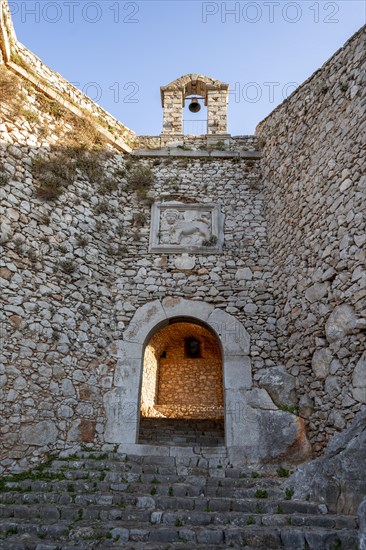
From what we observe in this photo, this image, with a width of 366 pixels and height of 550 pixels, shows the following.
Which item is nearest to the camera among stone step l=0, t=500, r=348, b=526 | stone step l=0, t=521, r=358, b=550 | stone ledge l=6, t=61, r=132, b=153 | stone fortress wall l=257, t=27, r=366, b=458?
stone step l=0, t=521, r=358, b=550

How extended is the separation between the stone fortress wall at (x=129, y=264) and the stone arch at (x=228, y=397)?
0.16 m

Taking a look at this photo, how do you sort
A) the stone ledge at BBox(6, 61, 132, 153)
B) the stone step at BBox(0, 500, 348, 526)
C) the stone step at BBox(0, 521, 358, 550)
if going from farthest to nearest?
the stone ledge at BBox(6, 61, 132, 153), the stone step at BBox(0, 500, 348, 526), the stone step at BBox(0, 521, 358, 550)

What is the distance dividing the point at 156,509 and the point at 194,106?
7993 mm

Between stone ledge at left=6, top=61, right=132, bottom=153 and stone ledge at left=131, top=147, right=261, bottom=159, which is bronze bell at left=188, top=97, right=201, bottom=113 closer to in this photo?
stone ledge at left=131, top=147, right=261, bottom=159

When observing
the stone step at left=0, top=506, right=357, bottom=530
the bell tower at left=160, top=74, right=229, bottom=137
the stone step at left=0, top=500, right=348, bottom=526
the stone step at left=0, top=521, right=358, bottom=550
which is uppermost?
the bell tower at left=160, top=74, right=229, bottom=137

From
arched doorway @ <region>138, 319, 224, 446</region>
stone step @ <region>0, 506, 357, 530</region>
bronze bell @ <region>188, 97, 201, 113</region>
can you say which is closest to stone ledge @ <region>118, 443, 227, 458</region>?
stone step @ <region>0, 506, 357, 530</region>

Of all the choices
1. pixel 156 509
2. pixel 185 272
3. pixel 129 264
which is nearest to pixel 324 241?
pixel 185 272

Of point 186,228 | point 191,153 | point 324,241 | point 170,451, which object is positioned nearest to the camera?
point 170,451

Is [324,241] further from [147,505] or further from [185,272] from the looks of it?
[147,505]

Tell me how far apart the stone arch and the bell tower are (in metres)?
4.06

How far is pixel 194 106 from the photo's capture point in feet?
30.4

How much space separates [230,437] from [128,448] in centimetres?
147

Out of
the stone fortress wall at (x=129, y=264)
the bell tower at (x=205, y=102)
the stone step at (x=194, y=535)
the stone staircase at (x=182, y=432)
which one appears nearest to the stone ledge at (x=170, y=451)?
the stone staircase at (x=182, y=432)

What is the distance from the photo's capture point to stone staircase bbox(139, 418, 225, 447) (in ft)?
21.5
